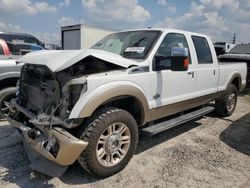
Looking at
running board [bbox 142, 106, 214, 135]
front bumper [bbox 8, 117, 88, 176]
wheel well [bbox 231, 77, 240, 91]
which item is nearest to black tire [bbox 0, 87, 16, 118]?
front bumper [bbox 8, 117, 88, 176]

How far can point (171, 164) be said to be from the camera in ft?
13.2

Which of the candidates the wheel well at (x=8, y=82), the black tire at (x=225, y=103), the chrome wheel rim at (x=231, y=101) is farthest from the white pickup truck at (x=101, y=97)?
the chrome wheel rim at (x=231, y=101)

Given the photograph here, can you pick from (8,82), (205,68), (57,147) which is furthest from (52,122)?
(205,68)

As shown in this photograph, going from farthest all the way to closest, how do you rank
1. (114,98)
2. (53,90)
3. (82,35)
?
(82,35), (114,98), (53,90)

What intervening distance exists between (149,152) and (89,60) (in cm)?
180

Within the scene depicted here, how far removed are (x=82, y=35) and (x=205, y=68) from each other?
880 cm

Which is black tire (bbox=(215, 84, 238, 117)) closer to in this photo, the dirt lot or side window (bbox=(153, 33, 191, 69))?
the dirt lot

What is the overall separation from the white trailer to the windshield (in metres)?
8.33

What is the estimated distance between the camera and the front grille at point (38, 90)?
3473 mm

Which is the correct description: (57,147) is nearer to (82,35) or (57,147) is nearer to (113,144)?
(113,144)

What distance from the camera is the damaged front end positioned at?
307cm

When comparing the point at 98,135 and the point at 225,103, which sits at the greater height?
the point at 98,135

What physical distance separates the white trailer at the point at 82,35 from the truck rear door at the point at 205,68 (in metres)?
8.36

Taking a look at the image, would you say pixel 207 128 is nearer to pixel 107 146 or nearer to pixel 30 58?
pixel 107 146
